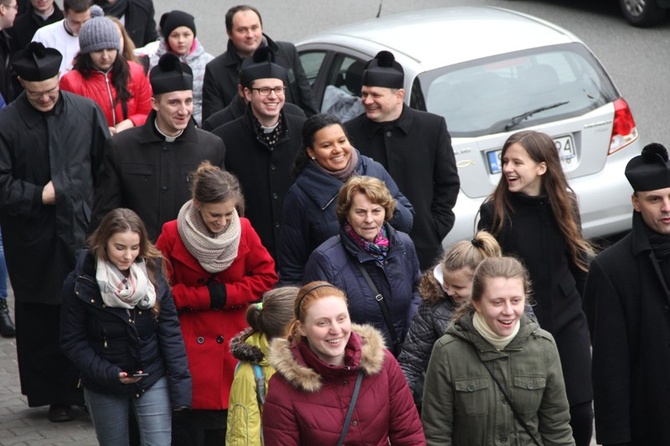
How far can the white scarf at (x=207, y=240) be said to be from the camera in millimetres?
6828

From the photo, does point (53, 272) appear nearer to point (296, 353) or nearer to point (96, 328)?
point (96, 328)

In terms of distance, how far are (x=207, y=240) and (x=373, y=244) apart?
837mm

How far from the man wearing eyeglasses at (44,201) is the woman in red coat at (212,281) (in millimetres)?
1203

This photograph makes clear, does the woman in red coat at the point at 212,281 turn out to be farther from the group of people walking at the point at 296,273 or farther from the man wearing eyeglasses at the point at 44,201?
the man wearing eyeglasses at the point at 44,201

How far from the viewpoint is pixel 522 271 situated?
5.74 meters

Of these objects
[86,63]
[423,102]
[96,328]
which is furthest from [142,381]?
[423,102]

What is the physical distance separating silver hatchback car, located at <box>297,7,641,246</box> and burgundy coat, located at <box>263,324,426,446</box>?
3.97m

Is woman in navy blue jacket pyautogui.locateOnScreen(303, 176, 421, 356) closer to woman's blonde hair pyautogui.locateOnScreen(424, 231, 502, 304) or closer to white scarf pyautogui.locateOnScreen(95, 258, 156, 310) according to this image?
woman's blonde hair pyautogui.locateOnScreen(424, 231, 502, 304)

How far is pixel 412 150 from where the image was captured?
8.13 meters

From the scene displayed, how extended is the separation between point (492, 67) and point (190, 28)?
2.34m

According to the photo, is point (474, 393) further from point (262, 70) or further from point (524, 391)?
point (262, 70)

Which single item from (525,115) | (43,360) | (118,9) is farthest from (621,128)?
(118,9)

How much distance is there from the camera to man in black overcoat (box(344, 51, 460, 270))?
26.6 feet

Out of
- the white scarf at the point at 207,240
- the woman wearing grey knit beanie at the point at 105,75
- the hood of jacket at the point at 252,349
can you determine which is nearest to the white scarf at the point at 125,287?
the white scarf at the point at 207,240
